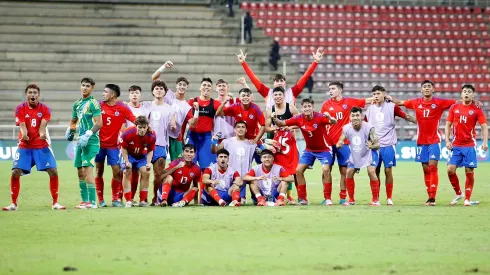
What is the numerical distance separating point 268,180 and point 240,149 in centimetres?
87

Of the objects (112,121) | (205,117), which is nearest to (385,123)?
(205,117)

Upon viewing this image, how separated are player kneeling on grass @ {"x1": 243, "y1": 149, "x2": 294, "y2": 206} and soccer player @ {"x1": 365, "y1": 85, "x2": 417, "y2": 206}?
174 cm

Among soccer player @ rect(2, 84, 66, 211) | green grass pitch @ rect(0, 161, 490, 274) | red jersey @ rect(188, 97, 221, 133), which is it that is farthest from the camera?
red jersey @ rect(188, 97, 221, 133)

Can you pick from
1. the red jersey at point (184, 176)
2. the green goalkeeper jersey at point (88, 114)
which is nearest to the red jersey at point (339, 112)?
the red jersey at point (184, 176)

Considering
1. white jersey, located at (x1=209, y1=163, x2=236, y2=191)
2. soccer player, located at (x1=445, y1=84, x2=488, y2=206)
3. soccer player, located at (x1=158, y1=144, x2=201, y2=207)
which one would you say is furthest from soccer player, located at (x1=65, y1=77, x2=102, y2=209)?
soccer player, located at (x1=445, y1=84, x2=488, y2=206)

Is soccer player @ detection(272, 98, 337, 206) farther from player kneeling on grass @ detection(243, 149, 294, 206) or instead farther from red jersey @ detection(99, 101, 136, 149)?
red jersey @ detection(99, 101, 136, 149)

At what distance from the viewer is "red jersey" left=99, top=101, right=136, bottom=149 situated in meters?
15.7

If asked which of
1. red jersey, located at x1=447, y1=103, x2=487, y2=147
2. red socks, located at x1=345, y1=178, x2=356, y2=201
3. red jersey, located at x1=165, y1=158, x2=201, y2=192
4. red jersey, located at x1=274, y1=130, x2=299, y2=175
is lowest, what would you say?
red socks, located at x1=345, y1=178, x2=356, y2=201

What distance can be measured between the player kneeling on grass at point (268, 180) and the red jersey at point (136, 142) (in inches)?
Result: 70.4

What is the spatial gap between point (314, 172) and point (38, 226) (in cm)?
1694

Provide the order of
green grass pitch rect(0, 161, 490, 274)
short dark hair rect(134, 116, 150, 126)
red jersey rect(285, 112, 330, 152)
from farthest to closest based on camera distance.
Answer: red jersey rect(285, 112, 330, 152) → short dark hair rect(134, 116, 150, 126) → green grass pitch rect(0, 161, 490, 274)

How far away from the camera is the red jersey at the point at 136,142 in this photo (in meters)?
15.6

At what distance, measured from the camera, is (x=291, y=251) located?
952 centimetres

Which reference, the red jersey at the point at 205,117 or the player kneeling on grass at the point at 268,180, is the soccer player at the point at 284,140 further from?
the red jersey at the point at 205,117
